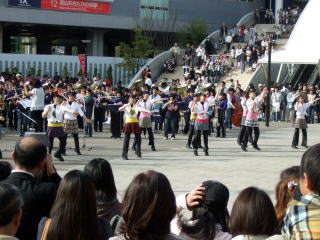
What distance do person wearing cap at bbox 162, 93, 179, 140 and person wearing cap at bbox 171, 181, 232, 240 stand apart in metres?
17.6

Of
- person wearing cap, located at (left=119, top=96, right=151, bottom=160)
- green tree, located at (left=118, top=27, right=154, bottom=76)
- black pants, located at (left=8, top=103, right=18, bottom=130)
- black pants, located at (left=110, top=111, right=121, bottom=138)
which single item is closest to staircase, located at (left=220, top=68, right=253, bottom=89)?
green tree, located at (left=118, top=27, right=154, bottom=76)

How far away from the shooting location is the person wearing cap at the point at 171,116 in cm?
2233

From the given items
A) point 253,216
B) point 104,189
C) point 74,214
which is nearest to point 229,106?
point 104,189

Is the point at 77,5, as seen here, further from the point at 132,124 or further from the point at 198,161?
the point at 198,161

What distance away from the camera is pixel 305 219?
11.7ft

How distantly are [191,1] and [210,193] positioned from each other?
157 feet

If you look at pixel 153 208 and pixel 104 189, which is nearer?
pixel 153 208

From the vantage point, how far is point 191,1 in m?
51.5

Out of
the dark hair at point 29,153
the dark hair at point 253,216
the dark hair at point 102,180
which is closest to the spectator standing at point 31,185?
the dark hair at point 29,153

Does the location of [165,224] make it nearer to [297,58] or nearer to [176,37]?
[297,58]

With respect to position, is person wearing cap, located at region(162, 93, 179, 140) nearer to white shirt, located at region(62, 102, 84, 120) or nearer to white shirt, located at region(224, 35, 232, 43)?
white shirt, located at region(62, 102, 84, 120)

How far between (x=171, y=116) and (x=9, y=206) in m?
18.6

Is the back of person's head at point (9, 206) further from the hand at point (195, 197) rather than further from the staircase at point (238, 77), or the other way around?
the staircase at point (238, 77)

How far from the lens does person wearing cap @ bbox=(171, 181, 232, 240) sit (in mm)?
4559
